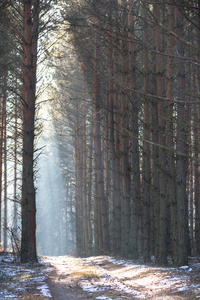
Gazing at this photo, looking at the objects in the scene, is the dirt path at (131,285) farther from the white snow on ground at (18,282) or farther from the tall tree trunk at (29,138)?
the tall tree trunk at (29,138)

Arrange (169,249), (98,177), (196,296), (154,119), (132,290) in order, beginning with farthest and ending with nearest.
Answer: (98,177), (169,249), (154,119), (132,290), (196,296)

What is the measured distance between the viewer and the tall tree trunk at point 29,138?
34.4ft

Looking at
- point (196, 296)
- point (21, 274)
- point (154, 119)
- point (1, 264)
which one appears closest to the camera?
point (196, 296)

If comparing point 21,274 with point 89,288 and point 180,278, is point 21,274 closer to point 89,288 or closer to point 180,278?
point 89,288

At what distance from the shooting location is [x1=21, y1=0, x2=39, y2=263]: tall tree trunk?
10477 mm

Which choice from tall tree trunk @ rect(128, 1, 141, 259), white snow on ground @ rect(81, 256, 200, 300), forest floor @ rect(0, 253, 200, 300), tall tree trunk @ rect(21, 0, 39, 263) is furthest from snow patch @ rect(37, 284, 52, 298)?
tall tree trunk @ rect(128, 1, 141, 259)

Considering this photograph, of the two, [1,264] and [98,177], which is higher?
[98,177]

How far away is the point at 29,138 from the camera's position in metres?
10.8

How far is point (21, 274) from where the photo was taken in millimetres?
8055

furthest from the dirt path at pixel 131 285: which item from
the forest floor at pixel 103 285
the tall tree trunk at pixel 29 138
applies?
the tall tree trunk at pixel 29 138

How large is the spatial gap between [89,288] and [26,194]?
451cm

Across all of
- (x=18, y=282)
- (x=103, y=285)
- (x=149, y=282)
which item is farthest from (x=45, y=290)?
(x=149, y=282)

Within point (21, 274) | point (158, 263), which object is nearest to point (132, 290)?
point (21, 274)

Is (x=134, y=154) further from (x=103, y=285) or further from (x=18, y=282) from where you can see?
(x=18, y=282)
